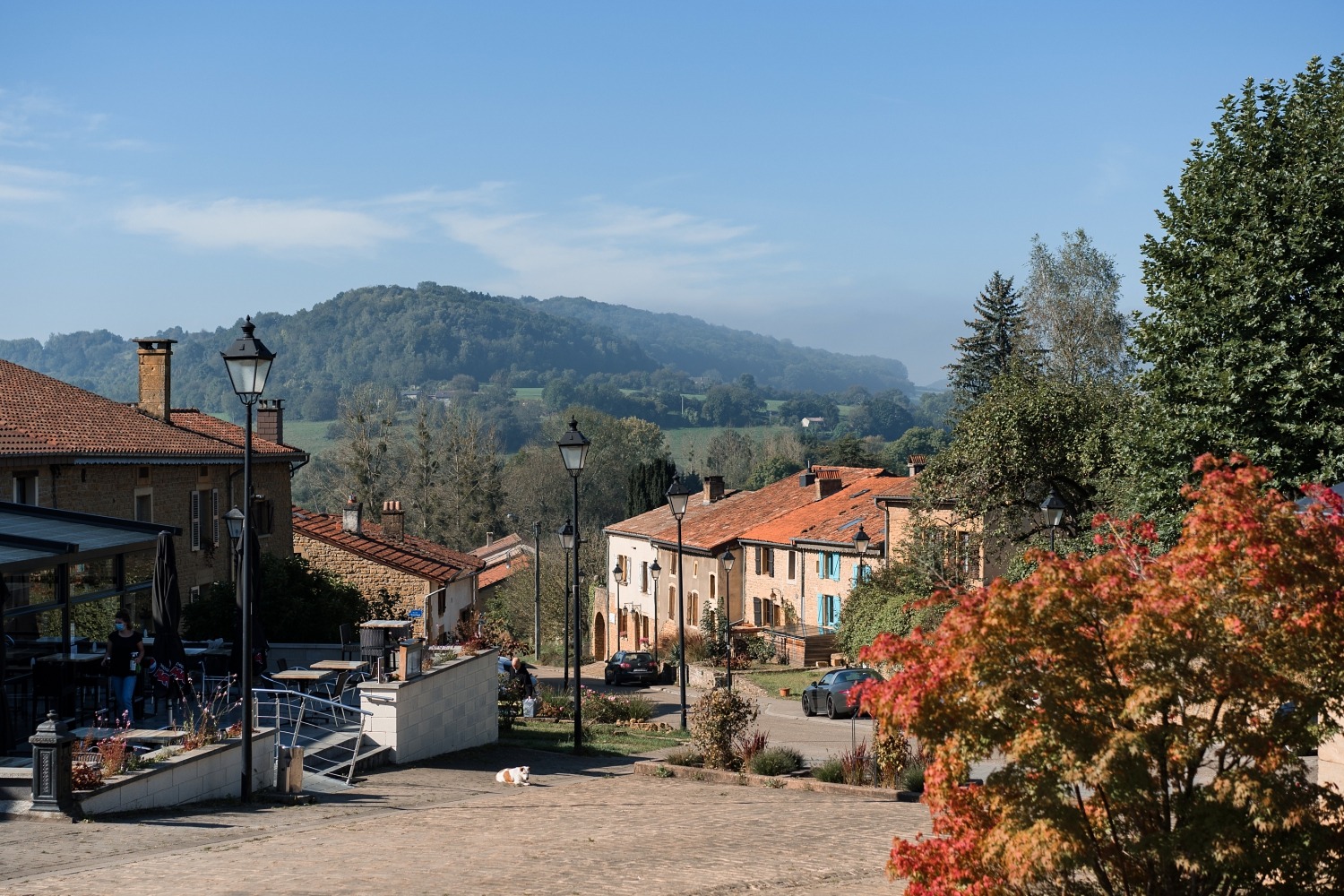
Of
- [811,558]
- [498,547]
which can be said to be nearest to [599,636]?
[498,547]

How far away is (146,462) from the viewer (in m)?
28.2

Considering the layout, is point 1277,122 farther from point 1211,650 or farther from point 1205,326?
point 1211,650

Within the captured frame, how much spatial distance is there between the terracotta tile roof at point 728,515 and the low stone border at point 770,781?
33.2 metres

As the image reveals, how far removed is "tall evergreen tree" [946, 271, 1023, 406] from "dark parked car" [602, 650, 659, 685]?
3303cm

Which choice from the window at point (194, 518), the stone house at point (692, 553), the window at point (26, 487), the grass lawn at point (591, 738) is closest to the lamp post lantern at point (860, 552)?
the stone house at point (692, 553)

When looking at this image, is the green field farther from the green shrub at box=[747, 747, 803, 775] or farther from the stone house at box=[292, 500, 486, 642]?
the green shrub at box=[747, 747, 803, 775]

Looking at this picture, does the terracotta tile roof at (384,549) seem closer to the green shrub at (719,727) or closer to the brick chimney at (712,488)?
the brick chimney at (712,488)

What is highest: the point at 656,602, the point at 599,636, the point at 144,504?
the point at 144,504

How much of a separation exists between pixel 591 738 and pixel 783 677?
58.4 feet

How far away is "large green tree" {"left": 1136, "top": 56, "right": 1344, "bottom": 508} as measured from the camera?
73.2ft

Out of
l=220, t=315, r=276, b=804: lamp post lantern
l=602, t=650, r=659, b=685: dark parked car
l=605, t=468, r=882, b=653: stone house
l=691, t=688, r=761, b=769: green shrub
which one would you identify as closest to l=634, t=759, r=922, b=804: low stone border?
l=691, t=688, r=761, b=769: green shrub

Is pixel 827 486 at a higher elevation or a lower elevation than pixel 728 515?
higher

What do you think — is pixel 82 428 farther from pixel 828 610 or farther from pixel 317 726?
pixel 828 610

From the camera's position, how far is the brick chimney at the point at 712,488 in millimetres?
64562
